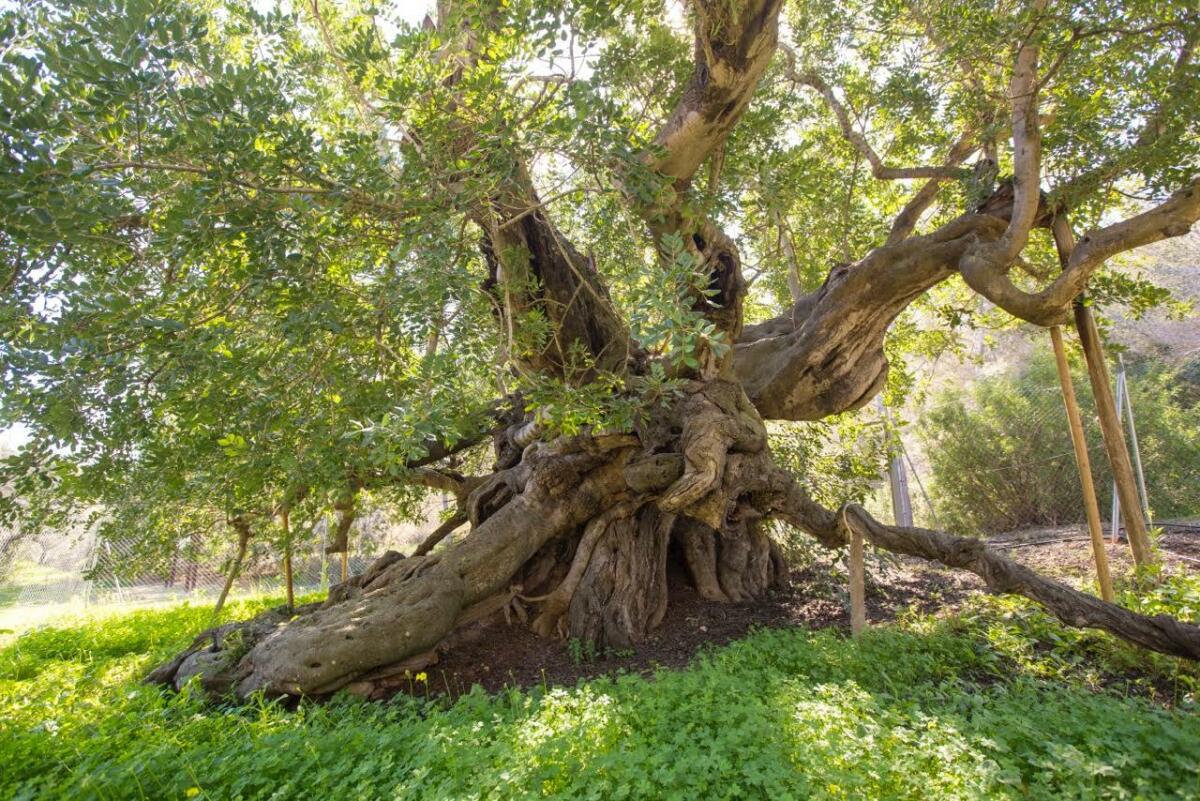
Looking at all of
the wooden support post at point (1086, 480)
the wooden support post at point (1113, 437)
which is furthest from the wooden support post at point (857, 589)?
the wooden support post at point (1113, 437)

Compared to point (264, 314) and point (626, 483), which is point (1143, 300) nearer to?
point (626, 483)

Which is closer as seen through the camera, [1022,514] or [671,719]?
[671,719]

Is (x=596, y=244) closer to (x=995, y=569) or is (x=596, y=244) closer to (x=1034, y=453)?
(x=995, y=569)

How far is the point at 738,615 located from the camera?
18.9 feet

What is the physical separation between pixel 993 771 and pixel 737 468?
9.56ft

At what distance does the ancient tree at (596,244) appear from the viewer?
2.83 meters

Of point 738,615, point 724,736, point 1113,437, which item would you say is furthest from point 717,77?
point 738,615

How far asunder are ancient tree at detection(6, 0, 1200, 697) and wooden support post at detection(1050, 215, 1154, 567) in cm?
46

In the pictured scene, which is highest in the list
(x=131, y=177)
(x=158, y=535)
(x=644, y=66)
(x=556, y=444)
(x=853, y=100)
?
(x=853, y=100)

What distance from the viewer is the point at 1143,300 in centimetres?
512

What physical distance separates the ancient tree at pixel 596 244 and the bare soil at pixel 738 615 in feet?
0.75

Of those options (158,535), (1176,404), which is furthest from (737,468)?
(1176,404)

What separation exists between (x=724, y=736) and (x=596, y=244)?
326 cm

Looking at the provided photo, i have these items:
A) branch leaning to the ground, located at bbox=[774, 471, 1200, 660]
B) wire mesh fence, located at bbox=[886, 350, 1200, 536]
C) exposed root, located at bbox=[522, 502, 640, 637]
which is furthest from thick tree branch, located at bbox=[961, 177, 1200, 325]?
wire mesh fence, located at bbox=[886, 350, 1200, 536]
